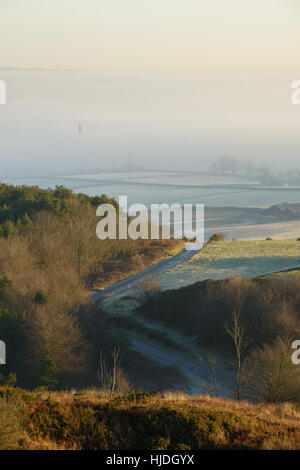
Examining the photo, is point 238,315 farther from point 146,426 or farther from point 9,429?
point 9,429

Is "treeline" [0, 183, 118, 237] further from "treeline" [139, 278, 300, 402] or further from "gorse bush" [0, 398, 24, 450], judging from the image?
"gorse bush" [0, 398, 24, 450]

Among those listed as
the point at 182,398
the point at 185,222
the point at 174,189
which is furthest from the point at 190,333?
the point at 174,189

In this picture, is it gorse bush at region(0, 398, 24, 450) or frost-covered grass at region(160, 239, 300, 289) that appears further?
frost-covered grass at region(160, 239, 300, 289)

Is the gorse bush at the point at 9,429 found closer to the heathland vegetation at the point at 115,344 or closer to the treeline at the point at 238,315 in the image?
the heathland vegetation at the point at 115,344

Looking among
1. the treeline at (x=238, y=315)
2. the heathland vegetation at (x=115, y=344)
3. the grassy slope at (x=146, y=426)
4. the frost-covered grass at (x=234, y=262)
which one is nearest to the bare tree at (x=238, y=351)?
the treeline at (x=238, y=315)

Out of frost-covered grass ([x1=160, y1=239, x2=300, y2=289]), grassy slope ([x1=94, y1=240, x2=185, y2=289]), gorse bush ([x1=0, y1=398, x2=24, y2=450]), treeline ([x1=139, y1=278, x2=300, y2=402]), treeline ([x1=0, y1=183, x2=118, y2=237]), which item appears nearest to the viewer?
gorse bush ([x1=0, y1=398, x2=24, y2=450])

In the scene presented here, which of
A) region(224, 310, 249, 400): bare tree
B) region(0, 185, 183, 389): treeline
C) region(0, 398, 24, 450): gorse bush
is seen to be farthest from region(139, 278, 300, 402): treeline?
region(0, 398, 24, 450): gorse bush

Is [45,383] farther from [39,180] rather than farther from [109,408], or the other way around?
[39,180]
